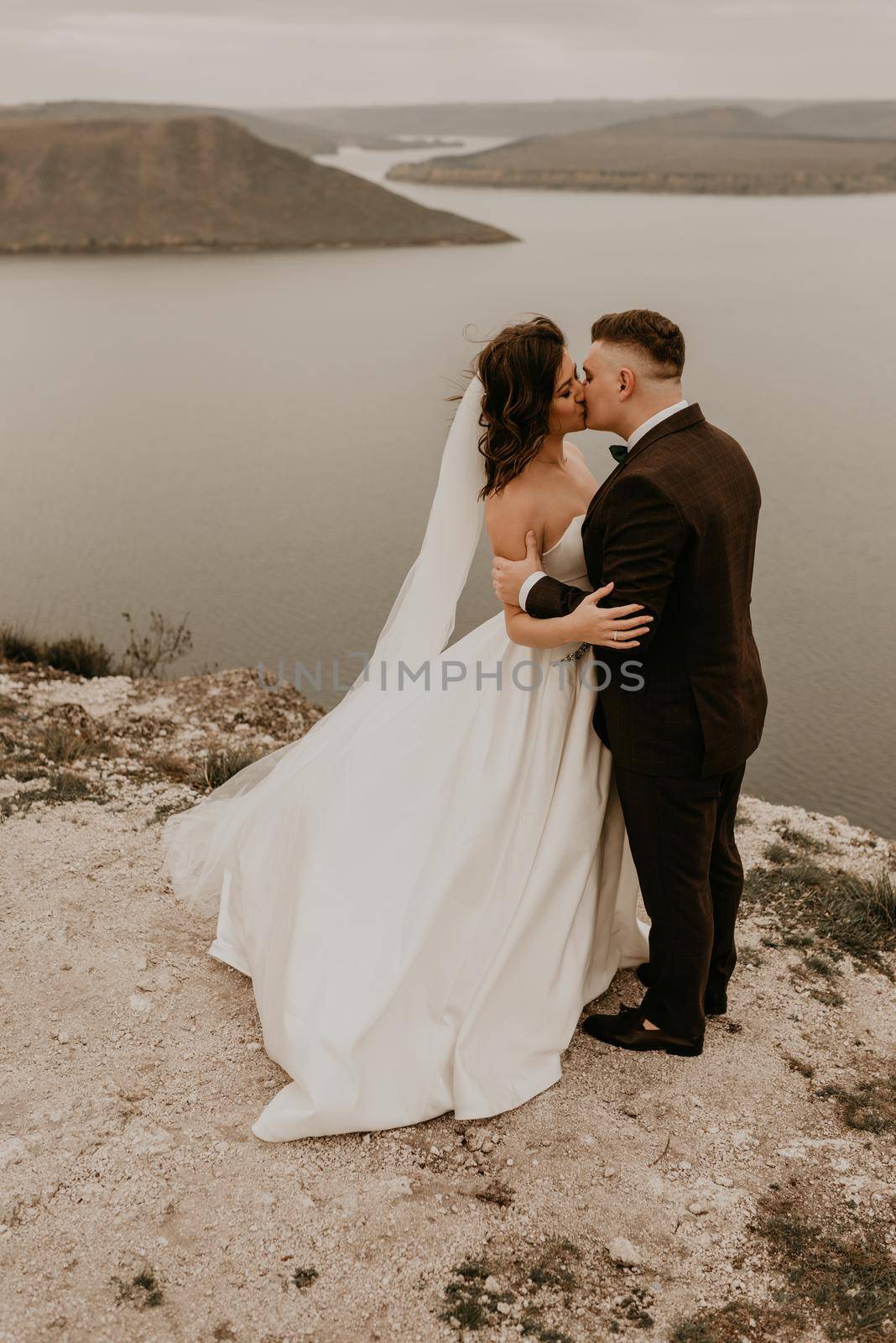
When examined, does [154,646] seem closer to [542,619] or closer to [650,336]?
[542,619]

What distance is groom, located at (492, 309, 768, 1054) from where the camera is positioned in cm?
307

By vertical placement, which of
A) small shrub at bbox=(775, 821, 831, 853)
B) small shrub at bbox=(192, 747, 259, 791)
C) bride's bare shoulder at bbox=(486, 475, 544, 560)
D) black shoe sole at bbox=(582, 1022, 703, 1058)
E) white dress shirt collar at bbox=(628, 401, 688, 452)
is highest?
white dress shirt collar at bbox=(628, 401, 688, 452)

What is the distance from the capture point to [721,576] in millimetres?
3158

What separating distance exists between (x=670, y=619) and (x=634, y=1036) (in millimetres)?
1500

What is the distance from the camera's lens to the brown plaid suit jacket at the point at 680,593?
305cm

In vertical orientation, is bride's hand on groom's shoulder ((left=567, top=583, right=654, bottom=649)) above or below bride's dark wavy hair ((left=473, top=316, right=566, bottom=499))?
below

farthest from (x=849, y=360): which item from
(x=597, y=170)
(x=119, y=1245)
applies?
(x=597, y=170)

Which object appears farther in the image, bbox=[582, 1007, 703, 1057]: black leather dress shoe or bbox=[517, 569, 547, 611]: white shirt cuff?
bbox=[582, 1007, 703, 1057]: black leather dress shoe

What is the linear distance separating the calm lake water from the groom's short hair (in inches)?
181

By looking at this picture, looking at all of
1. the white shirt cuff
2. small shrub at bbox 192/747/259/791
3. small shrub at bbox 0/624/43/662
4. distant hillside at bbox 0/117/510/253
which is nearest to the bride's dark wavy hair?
the white shirt cuff

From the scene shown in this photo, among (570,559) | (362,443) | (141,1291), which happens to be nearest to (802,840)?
(570,559)

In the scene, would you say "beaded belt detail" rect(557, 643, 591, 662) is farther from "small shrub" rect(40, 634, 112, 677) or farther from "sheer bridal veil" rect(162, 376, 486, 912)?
"small shrub" rect(40, 634, 112, 677)

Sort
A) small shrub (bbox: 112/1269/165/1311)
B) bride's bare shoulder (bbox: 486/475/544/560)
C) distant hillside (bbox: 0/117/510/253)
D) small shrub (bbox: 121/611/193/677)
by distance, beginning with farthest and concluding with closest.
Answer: distant hillside (bbox: 0/117/510/253)
small shrub (bbox: 121/611/193/677)
bride's bare shoulder (bbox: 486/475/544/560)
small shrub (bbox: 112/1269/165/1311)

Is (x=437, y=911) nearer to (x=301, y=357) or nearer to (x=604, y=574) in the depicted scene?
(x=604, y=574)
